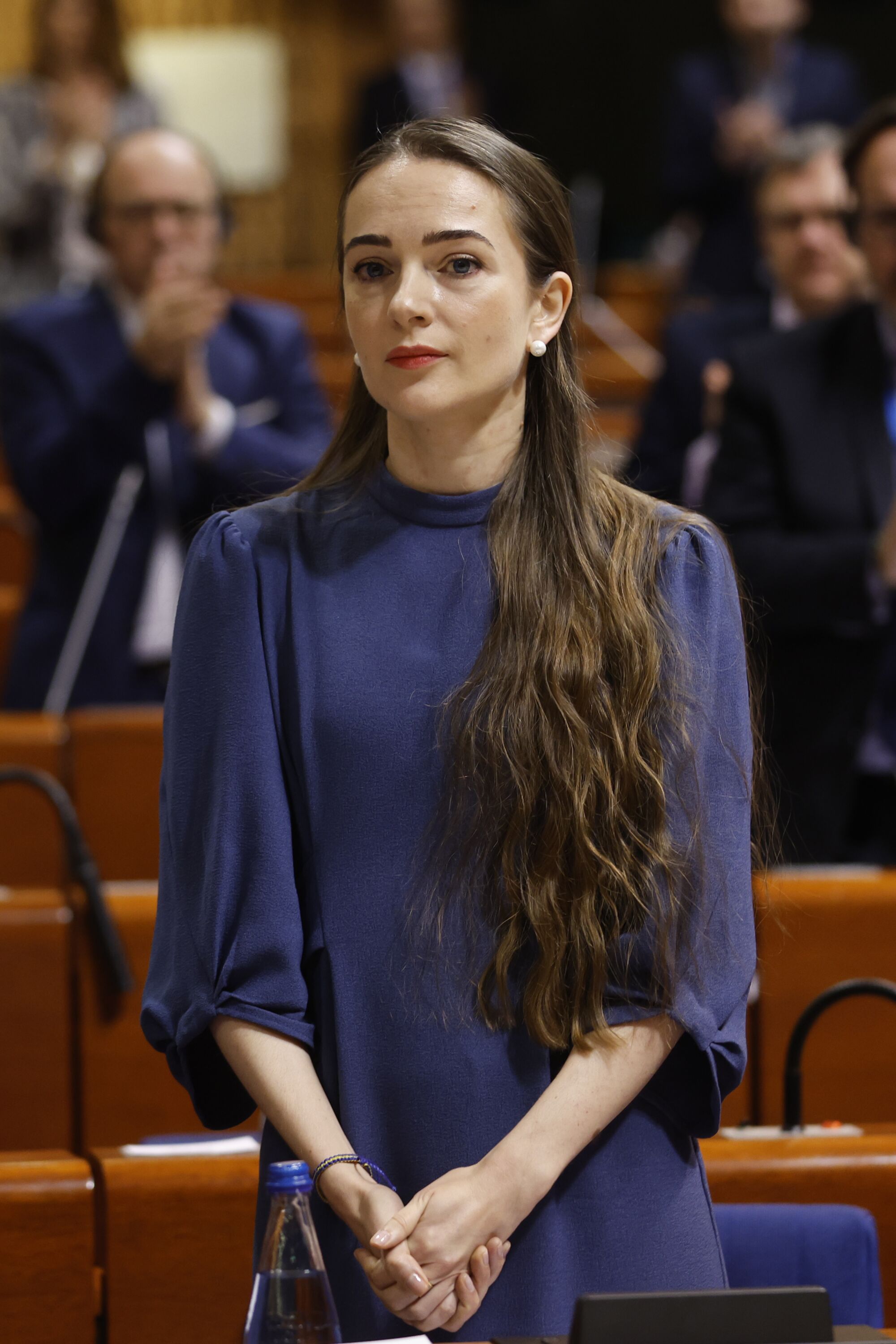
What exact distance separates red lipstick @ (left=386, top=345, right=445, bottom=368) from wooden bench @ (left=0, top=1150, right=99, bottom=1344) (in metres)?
0.61

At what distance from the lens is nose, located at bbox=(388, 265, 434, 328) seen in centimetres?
98

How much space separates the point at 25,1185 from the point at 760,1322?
0.59 m

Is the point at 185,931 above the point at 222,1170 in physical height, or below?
above

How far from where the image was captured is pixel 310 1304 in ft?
2.81

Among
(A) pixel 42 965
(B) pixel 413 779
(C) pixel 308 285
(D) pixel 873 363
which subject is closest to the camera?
(B) pixel 413 779

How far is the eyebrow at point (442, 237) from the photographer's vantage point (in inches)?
39.1

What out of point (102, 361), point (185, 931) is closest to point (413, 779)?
point (185, 931)

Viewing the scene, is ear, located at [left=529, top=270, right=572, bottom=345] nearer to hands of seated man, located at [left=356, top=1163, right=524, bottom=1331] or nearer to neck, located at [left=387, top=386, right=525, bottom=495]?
neck, located at [left=387, top=386, right=525, bottom=495]

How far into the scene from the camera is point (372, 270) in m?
1.02

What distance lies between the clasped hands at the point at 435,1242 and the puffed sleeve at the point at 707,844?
0.42 ft

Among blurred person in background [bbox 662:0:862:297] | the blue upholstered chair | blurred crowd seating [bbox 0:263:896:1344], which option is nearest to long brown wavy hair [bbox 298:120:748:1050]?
blurred crowd seating [bbox 0:263:896:1344]

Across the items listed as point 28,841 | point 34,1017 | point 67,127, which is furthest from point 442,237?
point 67,127

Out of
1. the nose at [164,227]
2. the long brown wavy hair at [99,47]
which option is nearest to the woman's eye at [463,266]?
the nose at [164,227]

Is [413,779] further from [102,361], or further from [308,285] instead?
[308,285]
